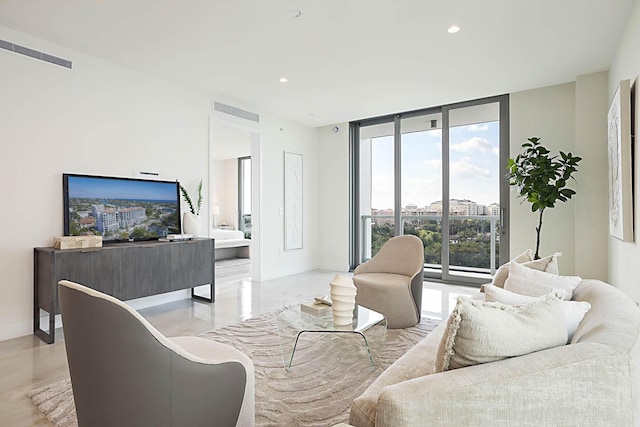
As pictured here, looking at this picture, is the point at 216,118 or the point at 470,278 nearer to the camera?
the point at 216,118

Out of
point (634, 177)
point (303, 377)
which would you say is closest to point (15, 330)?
point (303, 377)

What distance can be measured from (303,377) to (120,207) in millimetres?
2860

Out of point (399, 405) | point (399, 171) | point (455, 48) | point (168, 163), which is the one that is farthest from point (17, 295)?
point (399, 171)

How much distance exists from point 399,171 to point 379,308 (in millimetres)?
3377

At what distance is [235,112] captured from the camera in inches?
Answer: 217

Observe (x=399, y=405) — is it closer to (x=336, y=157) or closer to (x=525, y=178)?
(x=525, y=178)

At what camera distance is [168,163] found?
181 inches

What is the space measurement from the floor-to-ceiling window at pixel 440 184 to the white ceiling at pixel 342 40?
2.62 feet

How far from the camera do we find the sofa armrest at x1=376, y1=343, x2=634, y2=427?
0.99m

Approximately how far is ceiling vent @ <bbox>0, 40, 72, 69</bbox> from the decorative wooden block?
1740mm

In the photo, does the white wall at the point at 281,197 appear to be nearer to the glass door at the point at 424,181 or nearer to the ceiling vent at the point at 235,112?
the ceiling vent at the point at 235,112

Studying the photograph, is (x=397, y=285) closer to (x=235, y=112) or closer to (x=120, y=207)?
(x=120, y=207)

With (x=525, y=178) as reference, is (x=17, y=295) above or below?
below

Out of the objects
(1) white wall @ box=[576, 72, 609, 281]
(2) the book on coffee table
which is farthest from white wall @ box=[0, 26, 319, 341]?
(1) white wall @ box=[576, 72, 609, 281]
